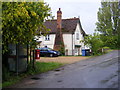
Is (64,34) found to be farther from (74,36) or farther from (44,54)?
(44,54)

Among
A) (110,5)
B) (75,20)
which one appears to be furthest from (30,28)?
(110,5)

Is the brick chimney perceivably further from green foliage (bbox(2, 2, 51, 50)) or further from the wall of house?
green foliage (bbox(2, 2, 51, 50))

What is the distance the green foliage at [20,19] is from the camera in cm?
786

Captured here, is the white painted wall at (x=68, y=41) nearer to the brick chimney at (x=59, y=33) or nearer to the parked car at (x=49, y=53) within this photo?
the brick chimney at (x=59, y=33)

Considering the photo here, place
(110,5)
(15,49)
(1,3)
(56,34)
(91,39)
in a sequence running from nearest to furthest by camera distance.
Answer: (1,3)
(15,49)
(91,39)
(56,34)
(110,5)

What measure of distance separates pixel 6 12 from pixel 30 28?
1.62 meters

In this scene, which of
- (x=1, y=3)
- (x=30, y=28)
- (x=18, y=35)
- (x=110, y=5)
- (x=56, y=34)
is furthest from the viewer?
(x=110, y=5)

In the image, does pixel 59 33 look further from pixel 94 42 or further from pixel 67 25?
pixel 94 42

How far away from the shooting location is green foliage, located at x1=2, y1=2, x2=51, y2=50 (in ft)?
25.8

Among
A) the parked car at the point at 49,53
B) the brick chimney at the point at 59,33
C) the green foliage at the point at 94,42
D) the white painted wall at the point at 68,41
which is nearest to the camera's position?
the green foliage at the point at 94,42

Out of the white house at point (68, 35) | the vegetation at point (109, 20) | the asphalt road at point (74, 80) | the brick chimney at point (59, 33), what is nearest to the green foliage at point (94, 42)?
the white house at point (68, 35)

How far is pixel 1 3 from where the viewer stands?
7.74 meters

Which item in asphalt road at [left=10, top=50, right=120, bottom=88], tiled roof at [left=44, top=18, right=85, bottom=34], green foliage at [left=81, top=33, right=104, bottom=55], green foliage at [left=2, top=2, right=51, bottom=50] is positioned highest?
tiled roof at [left=44, top=18, right=85, bottom=34]

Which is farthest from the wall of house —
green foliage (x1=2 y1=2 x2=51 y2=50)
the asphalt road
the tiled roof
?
green foliage (x1=2 y1=2 x2=51 y2=50)
